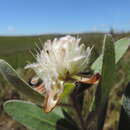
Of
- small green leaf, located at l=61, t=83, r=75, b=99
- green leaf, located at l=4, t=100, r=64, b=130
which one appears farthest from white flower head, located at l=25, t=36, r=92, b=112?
green leaf, located at l=4, t=100, r=64, b=130

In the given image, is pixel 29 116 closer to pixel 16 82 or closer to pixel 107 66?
pixel 16 82

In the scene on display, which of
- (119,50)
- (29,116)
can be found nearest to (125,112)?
(119,50)

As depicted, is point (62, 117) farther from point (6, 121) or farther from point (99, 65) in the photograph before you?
point (6, 121)

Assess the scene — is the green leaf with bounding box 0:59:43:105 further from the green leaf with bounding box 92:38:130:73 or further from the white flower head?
the green leaf with bounding box 92:38:130:73

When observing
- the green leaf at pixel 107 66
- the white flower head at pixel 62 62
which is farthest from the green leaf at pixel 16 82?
the green leaf at pixel 107 66

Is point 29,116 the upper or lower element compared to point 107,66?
lower

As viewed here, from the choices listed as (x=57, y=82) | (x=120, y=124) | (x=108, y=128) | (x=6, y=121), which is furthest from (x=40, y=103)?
(x=6, y=121)

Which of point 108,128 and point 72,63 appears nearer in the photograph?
point 72,63
